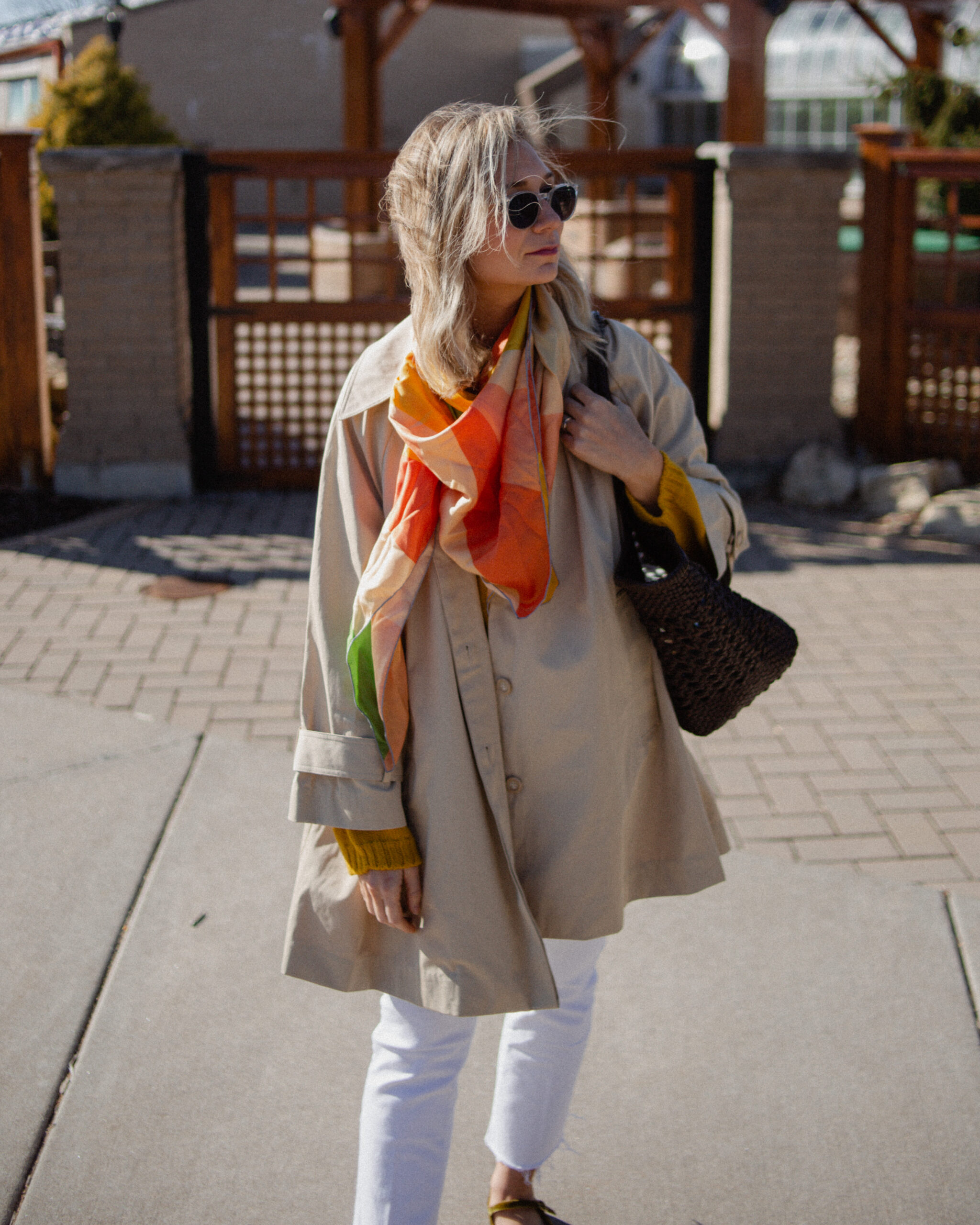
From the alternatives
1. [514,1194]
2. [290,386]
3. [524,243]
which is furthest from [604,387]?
[290,386]

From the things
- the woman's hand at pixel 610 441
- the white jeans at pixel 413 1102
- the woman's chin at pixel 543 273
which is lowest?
the white jeans at pixel 413 1102

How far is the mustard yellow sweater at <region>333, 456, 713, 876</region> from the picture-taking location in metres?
1.96

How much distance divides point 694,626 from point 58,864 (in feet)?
7.20

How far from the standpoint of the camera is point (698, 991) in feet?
9.96

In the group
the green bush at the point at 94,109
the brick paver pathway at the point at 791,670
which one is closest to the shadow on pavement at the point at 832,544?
the brick paver pathway at the point at 791,670

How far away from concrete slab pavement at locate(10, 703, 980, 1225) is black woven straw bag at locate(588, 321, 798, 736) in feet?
2.99

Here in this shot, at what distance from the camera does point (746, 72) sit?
10305 millimetres

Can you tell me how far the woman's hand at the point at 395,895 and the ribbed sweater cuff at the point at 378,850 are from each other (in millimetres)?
10

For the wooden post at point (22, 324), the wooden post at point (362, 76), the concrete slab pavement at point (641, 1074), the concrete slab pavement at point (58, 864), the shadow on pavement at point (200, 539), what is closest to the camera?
the concrete slab pavement at point (641, 1074)

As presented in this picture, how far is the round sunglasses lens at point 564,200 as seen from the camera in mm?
1908

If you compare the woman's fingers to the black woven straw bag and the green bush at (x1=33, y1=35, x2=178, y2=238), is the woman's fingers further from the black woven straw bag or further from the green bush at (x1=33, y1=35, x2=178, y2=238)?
the green bush at (x1=33, y1=35, x2=178, y2=238)

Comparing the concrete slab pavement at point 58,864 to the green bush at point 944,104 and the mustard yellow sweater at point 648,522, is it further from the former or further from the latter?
the green bush at point 944,104

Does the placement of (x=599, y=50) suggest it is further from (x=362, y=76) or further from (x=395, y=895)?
(x=395, y=895)

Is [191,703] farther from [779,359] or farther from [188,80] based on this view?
[188,80]
